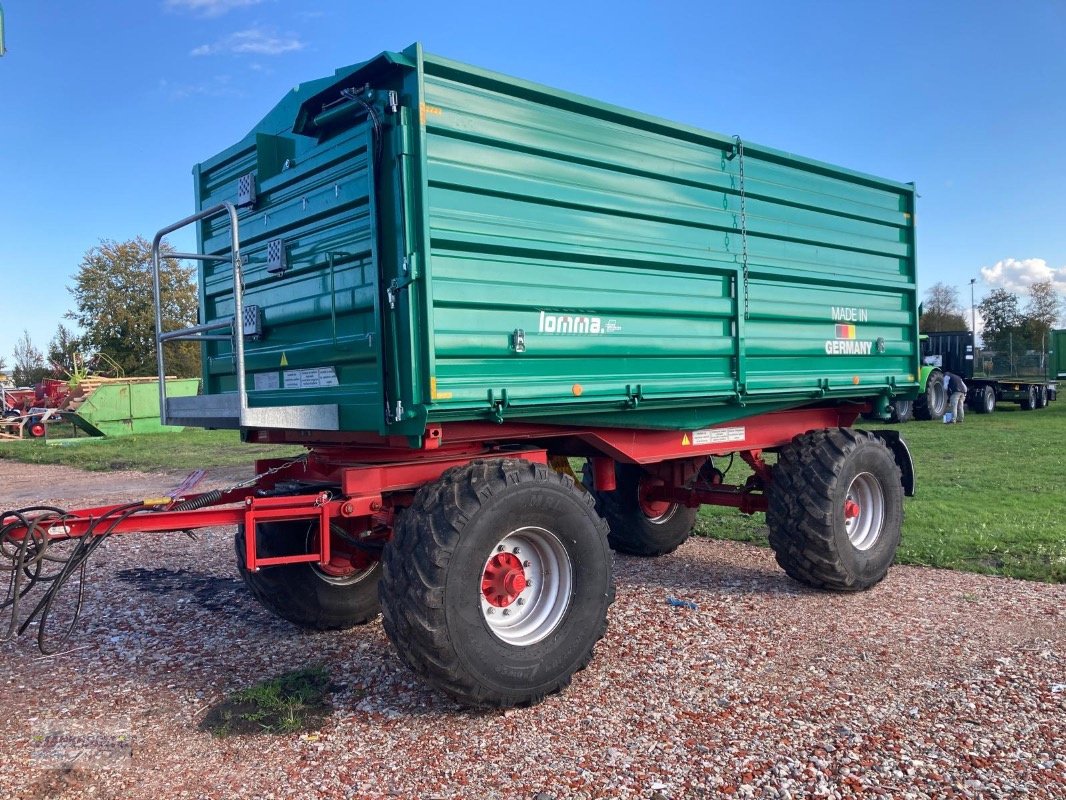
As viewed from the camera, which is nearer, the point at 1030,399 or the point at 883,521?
the point at 883,521

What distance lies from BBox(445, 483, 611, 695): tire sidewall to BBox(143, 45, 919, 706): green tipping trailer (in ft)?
0.04

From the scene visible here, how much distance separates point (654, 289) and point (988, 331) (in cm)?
5166

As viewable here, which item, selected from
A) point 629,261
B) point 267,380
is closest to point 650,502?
point 629,261

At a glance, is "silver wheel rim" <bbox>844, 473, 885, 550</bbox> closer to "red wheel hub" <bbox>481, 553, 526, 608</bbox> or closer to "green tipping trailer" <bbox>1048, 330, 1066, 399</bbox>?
"red wheel hub" <bbox>481, 553, 526, 608</bbox>

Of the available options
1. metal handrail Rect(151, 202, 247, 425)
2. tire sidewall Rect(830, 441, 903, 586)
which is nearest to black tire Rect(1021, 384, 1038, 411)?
tire sidewall Rect(830, 441, 903, 586)

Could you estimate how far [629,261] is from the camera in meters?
4.96

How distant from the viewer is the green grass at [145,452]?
1641 centimetres

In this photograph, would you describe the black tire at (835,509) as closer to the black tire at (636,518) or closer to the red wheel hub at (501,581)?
the black tire at (636,518)

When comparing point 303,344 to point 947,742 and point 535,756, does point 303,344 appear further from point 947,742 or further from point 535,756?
point 947,742

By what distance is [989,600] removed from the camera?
5.79m

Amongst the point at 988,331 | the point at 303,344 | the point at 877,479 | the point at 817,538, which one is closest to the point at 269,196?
the point at 303,344

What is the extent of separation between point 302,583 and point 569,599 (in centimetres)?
176

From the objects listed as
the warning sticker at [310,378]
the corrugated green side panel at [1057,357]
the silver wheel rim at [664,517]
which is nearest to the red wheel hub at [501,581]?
the warning sticker at [310,378]

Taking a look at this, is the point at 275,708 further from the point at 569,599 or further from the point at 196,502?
the point at 569,599
